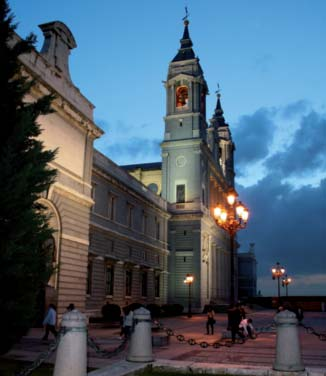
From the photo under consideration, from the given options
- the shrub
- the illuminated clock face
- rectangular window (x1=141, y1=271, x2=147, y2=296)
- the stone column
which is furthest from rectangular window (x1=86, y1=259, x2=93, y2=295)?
the illuminated clock face

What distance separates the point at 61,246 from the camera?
75.3ft

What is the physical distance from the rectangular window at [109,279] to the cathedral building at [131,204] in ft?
0.25

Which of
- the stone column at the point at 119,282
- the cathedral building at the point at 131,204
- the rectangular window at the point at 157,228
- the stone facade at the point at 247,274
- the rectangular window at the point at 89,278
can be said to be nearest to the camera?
the cathedral building at the point at 131,204

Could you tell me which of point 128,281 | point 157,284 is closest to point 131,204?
point 128,281

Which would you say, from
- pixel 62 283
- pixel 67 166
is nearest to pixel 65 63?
pixel 67 166

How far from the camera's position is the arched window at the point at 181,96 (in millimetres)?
57750

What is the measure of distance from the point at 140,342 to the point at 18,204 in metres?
5.10

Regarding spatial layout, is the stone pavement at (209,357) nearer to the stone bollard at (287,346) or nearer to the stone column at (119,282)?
the stone bollard at (287,346)

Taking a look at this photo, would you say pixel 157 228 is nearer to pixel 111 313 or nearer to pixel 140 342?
pixel 111 313

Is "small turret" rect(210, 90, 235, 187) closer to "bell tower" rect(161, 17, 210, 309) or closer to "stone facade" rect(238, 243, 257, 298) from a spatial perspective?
"bell tower" rect(161, 17, 210, 309)

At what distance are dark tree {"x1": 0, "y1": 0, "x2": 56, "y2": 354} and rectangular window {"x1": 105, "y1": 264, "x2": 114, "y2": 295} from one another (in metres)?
27.2

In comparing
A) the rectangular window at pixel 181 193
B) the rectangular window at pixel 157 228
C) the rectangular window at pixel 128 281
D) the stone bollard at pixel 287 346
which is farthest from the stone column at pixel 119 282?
the stone bollard at pixel 287 346

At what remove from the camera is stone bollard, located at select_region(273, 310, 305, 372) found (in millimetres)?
10742

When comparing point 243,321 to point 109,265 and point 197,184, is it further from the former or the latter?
point 197,184
